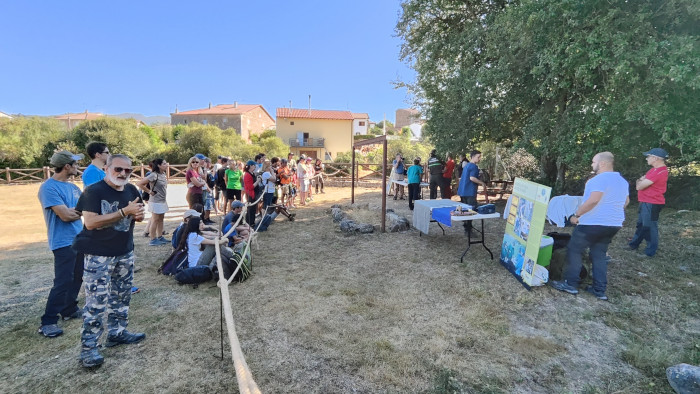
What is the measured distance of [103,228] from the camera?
105 inches

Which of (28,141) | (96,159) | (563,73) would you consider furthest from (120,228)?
(28,141)

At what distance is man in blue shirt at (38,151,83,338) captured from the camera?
3.13 metres

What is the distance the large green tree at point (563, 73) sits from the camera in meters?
5.46

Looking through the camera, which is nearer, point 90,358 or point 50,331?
point 90,358

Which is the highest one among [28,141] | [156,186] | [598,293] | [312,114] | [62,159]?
[312,114]

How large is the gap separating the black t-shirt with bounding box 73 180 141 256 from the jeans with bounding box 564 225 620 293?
4.80 metres

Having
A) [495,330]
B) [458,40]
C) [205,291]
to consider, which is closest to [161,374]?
[205,291]

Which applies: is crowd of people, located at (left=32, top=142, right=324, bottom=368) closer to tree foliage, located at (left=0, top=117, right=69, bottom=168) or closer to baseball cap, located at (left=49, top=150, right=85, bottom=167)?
baseball cap, located at (left=49, top=150, right=85, bottom=167)

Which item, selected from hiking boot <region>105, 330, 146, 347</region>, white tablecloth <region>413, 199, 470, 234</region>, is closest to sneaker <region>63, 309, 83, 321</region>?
hiking boot <region>105, 330, 146, 347</region>

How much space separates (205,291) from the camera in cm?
436

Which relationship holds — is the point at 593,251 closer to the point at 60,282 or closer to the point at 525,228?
the point at 525,228

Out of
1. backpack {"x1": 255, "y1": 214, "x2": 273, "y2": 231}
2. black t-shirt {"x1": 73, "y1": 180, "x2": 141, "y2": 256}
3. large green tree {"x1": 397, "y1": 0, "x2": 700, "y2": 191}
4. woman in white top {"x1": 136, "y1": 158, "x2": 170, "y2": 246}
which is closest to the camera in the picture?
black t-shirt {"x1": 73, "y1": 180, "x2": 141, "y2": 256}

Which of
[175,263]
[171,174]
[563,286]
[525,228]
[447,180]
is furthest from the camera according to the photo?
[171,174]

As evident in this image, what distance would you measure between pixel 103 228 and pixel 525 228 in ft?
15.2
